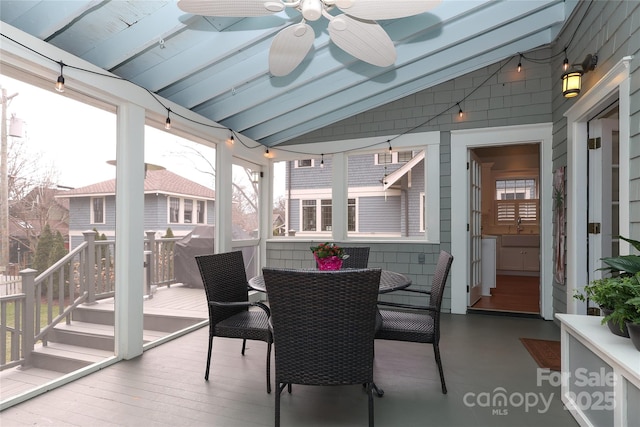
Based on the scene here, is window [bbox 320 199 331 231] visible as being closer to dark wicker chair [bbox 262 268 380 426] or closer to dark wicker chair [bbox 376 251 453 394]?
dark wicker chair [bbox 376 251 453 394]

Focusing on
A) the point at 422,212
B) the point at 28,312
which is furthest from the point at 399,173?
the point at 28,312

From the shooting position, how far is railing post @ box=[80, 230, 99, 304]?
9.50 feet

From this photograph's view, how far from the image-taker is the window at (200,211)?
421 centimetres

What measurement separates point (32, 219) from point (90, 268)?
0.64 metres

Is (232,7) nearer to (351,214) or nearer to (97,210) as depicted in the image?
(97,210)

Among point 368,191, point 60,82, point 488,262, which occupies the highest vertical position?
point 60,82

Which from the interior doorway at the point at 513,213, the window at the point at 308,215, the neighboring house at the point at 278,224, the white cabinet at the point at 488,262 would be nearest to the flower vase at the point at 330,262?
the window at the point at 308,215

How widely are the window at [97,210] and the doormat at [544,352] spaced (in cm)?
396

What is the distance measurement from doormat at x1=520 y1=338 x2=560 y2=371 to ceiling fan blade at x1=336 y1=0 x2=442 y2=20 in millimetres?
2931

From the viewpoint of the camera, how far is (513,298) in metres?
5.55

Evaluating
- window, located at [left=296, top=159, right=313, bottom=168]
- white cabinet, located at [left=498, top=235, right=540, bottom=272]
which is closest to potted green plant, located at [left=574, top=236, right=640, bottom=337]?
window, located at [left=296, top=159, right=313, bottom=168]

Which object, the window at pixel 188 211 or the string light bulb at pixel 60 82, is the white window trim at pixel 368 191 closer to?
the window at pixel 188 211

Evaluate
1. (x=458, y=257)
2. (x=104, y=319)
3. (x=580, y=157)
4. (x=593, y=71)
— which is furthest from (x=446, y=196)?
(x=104, y=319)

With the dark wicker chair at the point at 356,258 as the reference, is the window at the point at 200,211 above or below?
above
